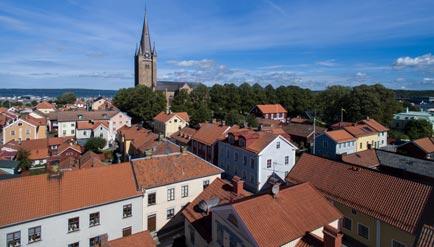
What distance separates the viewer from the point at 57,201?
71.2 ft

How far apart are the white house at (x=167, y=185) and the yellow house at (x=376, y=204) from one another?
409 inches

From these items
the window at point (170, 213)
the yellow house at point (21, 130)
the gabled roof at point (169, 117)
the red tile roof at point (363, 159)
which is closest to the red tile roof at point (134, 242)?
the window at point (170, 213)

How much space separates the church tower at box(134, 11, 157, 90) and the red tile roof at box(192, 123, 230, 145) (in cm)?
7635

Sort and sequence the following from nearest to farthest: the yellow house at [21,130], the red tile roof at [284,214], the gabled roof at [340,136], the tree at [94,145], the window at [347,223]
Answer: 1. the red tile roof at [284,214]
2. the window at [347,223]
3. the gabled roof at [340,136]
4. the tree at [94,145]
5. the yellow house at [21,130]

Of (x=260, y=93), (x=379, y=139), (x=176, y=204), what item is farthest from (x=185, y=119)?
(x=176, y=204)

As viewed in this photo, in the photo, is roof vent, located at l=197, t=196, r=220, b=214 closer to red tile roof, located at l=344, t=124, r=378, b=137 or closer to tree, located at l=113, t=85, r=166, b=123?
red tile roof, located at l=344, t=124, r=378, b=137

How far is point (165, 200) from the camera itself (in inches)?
1040

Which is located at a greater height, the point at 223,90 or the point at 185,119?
the point at 223,90

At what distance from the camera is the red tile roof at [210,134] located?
47094 mm

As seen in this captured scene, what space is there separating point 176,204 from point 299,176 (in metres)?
11.2

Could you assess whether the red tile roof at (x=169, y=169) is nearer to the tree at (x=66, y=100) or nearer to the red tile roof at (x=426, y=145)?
the red tile roof at (x=426, y=145)

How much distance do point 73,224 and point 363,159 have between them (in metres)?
32.3

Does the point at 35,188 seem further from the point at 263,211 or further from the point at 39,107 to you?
the point at 39,107

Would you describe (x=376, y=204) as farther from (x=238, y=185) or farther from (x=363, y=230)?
(x=238, y=185)
